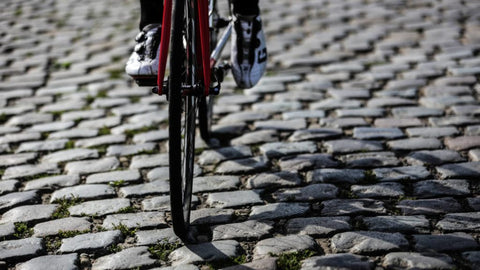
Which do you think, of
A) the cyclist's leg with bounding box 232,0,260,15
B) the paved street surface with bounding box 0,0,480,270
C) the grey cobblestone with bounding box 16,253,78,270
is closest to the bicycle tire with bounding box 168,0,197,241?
the paved street surface with bounding box 0,0,480,270

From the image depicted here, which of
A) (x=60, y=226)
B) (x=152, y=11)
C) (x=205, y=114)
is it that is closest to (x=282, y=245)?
(x=60, y=226)

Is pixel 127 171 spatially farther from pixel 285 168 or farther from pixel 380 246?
pixel 380 246

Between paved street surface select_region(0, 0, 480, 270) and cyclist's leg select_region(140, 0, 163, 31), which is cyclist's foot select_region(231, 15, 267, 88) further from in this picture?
cyclist's leg select_region(140, 0, 163, 31)

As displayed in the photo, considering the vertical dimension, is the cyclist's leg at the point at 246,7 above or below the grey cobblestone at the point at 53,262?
above

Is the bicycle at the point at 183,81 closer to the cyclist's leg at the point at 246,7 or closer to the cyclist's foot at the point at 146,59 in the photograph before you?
the cyclist's foot at the point at 146,59

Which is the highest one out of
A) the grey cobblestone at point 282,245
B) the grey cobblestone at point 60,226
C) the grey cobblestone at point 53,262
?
the grey cobblestone at point 60,226

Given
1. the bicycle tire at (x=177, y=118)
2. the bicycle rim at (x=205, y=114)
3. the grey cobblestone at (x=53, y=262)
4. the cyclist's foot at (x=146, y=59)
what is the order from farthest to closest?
the bicycle rim at (x=205, y=114) → the cyclist's foot at (x=146, y=59) → the grey cobblestone at (x=53, y=262) → the bicycle tire at (x=177, y=118)

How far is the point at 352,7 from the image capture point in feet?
25.9

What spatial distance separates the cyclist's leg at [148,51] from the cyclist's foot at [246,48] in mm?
587

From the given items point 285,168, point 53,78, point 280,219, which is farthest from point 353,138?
point 53,78

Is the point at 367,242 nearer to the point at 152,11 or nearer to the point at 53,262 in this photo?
the point at 53,262

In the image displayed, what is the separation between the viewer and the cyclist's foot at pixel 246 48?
3820mm

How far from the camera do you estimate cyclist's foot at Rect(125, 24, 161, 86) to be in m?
3.10

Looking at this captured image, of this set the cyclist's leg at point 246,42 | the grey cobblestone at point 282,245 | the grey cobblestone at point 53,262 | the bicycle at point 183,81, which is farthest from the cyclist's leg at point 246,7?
the grey cobblestone at point 53,262
